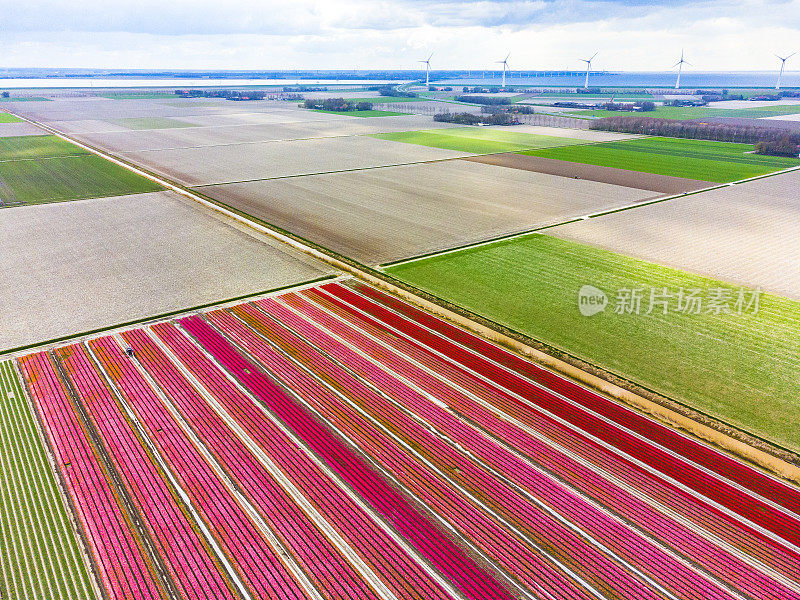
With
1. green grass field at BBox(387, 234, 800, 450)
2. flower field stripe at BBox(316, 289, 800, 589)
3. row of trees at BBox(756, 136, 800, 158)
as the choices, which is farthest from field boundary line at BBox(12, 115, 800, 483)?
row of trees at BBox(756, 136, 800, 158)

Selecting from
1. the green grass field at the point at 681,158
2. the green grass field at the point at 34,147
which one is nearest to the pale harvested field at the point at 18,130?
the green grass field at the point at 34,147

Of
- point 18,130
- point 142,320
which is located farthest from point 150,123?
point 142,320

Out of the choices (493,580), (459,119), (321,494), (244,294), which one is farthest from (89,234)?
(459,119)

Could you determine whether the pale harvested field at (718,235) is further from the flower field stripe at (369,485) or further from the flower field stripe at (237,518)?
the flower field stripe at (237,518)

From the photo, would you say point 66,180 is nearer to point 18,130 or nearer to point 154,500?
point 18,130

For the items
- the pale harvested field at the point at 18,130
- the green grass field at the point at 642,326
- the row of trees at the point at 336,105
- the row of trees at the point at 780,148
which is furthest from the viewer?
the row of trees at the point at 336,105

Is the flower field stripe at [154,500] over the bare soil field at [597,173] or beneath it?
beneath

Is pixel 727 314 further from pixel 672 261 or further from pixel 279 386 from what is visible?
pixel 279 386
